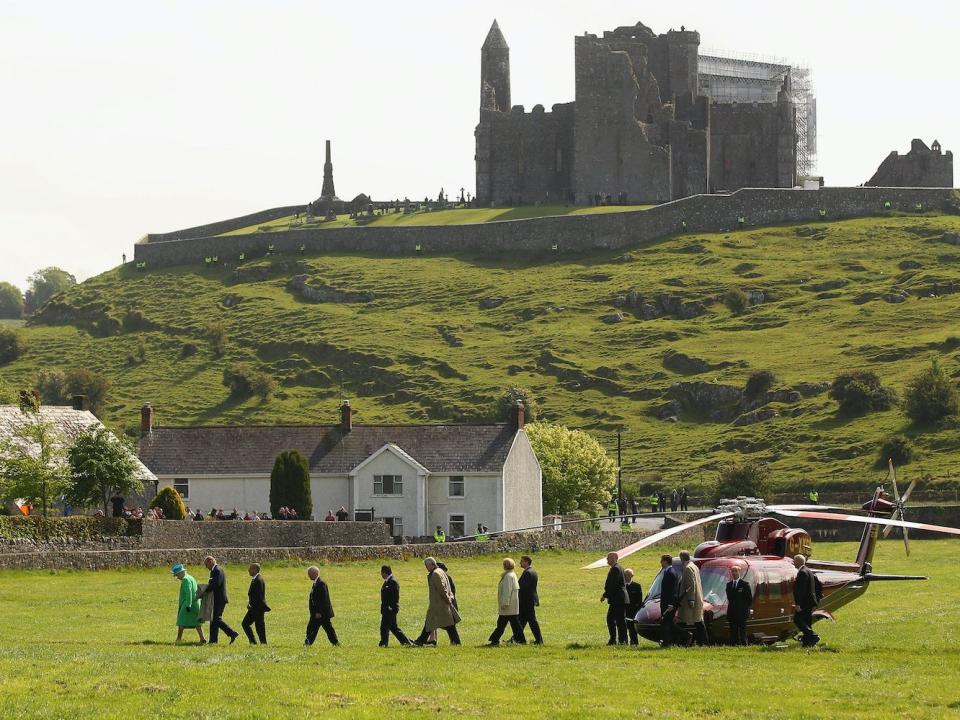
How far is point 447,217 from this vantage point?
154500 millimetres

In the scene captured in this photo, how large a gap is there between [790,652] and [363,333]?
10505cm

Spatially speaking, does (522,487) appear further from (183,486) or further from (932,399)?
(932,399)

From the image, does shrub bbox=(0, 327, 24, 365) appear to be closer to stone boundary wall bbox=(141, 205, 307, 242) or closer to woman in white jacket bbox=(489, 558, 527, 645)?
stone boundary wall bbox=(141, 205, 307, 242)

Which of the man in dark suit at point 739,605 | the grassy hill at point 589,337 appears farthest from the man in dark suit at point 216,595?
the grassy hill at point 589,337

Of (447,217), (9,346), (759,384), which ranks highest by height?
(447,217)

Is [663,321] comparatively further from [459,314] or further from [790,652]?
[790,652]

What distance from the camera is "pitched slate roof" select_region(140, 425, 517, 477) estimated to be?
68.6m

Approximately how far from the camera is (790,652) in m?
25.4

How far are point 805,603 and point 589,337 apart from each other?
9710 centimetres

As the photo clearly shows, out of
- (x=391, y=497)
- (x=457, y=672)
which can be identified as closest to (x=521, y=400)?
(x=391, y=497)

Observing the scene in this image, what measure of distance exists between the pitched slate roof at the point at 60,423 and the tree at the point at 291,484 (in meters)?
4.47

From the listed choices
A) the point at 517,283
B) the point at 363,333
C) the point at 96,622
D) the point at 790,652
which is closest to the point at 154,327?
the point at 363,333

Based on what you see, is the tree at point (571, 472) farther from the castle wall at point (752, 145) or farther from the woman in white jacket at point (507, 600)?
the castle wall at point (752, 145)

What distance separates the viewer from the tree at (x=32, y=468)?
2002 inches
